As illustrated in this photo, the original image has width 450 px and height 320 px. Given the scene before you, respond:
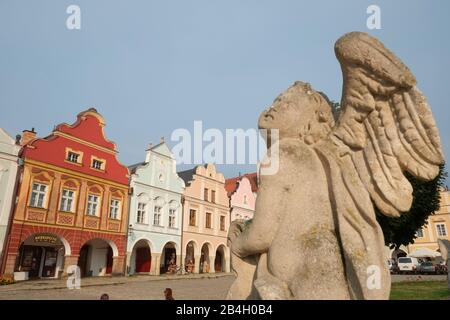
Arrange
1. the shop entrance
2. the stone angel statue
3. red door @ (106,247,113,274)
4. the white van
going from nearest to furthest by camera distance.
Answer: the stone angel statue → the shop entrance → red door @ (106,247,113,274) → the white van

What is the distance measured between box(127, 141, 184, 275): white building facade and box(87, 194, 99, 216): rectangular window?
8.71 ft

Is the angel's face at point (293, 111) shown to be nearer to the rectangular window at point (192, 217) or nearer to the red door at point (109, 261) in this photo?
the red door at point (109, 261)

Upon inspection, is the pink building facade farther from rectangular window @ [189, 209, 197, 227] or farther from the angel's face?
the angel's face

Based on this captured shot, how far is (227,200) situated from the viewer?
1331 inches

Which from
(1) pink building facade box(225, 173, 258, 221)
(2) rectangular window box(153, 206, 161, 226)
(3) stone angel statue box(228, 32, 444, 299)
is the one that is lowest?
(3) stone angel statue box(228, 32, 444, 299)

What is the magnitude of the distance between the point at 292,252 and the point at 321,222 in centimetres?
32

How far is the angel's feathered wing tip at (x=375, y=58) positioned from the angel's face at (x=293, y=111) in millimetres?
468

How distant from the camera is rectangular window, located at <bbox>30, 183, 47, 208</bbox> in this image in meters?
19.4

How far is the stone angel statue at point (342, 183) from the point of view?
2414 millimetres

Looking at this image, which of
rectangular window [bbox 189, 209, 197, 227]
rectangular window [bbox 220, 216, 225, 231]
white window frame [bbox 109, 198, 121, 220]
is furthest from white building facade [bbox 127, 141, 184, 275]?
rectangular window [bbox 220, 216, 225, 231]

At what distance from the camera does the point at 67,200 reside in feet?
69.4

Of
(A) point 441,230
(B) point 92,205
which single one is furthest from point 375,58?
(A) point 441,230
